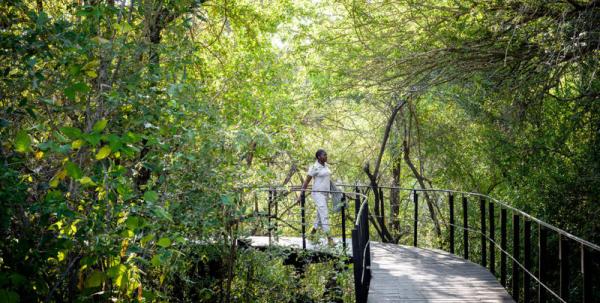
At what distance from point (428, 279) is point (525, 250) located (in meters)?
2.09

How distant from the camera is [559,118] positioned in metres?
13.9

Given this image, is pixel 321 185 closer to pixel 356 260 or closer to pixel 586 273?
pixel 356 260


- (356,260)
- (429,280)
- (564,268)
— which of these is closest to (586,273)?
(564,268)

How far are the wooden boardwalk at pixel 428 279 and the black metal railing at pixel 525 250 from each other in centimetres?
28

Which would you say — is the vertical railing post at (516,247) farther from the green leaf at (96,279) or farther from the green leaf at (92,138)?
the green leaf at (92,138)

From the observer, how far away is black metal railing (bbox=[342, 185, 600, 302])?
5.55 m

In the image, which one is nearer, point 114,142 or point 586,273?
point 114,142

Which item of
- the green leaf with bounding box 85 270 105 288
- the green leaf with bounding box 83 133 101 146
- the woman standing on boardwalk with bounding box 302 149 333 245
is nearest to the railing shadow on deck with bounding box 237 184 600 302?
the woman standing on boardwalk with bounding box 302 149 333 245

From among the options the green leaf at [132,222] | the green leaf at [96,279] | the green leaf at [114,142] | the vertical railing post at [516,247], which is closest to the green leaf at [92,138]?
the green leaf at [114,142]

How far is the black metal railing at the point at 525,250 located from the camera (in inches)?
219

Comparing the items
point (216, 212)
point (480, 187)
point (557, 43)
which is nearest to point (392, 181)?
point (480, 187)

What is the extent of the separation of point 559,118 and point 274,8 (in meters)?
6.41

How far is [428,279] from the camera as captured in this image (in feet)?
29.6

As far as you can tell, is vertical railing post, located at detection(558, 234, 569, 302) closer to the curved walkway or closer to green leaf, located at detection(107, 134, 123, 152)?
the curved walkway
